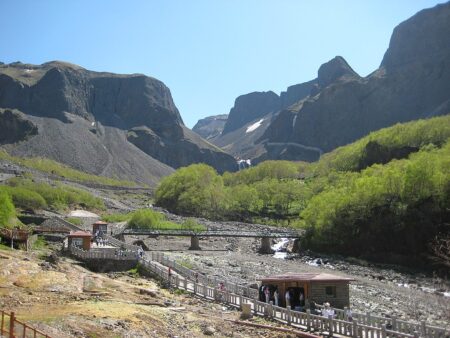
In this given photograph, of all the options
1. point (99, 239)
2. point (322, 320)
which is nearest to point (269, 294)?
point (322, 320)

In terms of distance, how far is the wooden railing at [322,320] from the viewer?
21062 millimetres

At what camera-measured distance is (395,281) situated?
53906mm

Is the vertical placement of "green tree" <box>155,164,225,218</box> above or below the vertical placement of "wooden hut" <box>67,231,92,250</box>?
above

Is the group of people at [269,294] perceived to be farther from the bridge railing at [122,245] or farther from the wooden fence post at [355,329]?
the bridge railing at [122,245]

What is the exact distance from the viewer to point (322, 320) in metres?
24.0

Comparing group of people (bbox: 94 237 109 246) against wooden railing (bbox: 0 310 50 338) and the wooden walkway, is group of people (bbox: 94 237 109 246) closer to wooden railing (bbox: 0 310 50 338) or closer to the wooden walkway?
the wooden walkway

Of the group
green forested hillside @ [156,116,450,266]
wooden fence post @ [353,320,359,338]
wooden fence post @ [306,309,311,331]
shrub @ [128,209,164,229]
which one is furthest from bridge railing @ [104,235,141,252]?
green forested hillside @ [156,116,450,266]

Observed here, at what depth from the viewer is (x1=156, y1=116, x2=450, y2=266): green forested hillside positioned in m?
66.7

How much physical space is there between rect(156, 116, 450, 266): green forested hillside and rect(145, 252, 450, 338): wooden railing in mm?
35254

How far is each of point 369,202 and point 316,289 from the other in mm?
47870

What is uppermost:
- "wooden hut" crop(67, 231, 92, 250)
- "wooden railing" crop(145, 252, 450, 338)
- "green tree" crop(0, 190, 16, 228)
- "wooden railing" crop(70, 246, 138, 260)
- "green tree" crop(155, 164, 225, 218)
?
"green tree" crop(155, 164, 225, 218)

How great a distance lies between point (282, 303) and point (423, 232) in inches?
1638

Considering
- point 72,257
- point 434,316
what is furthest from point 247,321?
point 72,257

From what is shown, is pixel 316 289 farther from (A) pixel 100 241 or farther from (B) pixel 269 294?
(A) pixel 100 241
